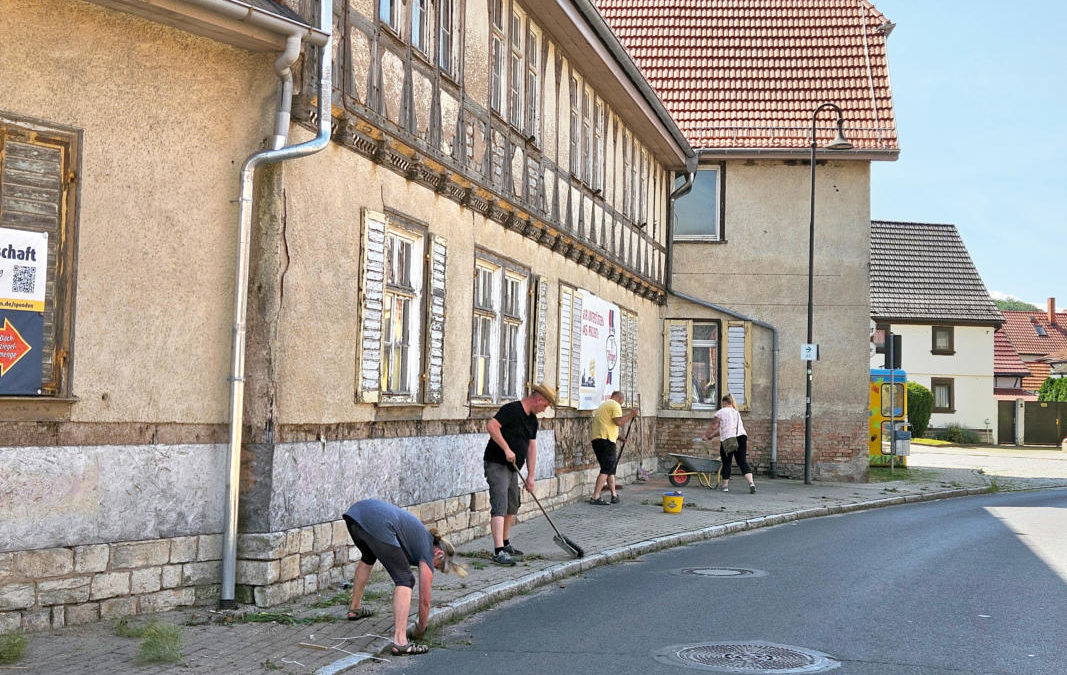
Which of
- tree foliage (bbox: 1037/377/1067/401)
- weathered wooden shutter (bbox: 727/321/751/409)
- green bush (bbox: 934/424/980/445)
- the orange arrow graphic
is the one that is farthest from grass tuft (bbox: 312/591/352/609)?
tree foliage (bbox: 1037/377/1067/401)

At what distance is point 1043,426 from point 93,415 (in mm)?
55090

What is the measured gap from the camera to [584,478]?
20969 millimetres

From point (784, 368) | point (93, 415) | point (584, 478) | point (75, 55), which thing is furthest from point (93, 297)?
point (784, 368)

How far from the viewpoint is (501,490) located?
12992 millimetres

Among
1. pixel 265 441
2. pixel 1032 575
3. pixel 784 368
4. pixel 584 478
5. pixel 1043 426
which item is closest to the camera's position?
pixel 265 441

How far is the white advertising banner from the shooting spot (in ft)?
68.3

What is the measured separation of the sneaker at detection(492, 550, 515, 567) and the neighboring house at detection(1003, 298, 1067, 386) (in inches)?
3122

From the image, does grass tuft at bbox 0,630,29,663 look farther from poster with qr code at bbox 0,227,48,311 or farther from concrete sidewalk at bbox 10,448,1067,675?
poster with qr code at bbox 0,227,48,311

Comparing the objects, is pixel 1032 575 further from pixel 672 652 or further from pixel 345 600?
pixel 345 600

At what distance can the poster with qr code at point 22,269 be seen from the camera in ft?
28.1

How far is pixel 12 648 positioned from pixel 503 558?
596cm

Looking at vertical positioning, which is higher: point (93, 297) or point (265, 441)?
point (93, 297)

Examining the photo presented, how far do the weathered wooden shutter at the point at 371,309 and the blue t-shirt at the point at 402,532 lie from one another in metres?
3.00

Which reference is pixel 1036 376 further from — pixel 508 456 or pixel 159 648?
pixel 159 648
